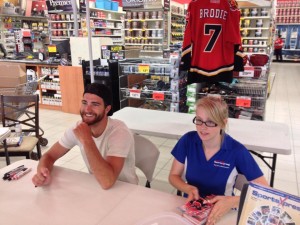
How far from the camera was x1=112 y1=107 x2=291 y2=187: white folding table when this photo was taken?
227 cm

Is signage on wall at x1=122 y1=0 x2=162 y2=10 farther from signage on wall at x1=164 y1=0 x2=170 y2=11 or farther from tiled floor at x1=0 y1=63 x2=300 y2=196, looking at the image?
tiled floor at x1=0 y1=63 x2=300 y2=196

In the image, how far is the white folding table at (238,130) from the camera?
2.27 meters

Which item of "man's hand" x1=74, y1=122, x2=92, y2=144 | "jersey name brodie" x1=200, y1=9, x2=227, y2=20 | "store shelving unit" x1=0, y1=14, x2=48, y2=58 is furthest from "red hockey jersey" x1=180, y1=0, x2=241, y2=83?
"store shelving unit" x1=0, y1=14, x2=48, y2=58

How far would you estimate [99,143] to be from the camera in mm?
1921

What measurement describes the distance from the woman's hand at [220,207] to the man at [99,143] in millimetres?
593

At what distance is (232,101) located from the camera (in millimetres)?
3773

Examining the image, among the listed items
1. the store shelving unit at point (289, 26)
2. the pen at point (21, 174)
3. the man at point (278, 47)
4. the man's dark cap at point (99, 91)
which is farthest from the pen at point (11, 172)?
the store shelving unit at point (289, 26)

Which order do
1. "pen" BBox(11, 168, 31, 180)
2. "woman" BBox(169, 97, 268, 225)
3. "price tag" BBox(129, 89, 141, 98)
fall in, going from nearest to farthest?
"woman" BBox(169, 97, 268, 225)
"pen" BBox(11, 168, 31, 180)
"price tag" BBox(129, 89, 141, 98)

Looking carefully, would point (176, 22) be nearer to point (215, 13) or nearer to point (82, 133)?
point (215, 13)

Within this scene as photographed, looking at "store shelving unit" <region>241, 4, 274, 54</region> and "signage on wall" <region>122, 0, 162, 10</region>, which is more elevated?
"signage on wall" <region>122, 0, 162, 10</region>

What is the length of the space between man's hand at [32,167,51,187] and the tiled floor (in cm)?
180

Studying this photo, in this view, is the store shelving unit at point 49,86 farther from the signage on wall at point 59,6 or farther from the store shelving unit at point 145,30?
the store shelving unit at point 145,30

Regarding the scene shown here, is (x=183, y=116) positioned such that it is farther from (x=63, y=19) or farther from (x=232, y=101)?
(x=63, y=19)

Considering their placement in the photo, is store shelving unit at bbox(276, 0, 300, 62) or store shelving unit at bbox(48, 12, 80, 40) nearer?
store shelving unit at bbox(48, 12, 80, 40)
